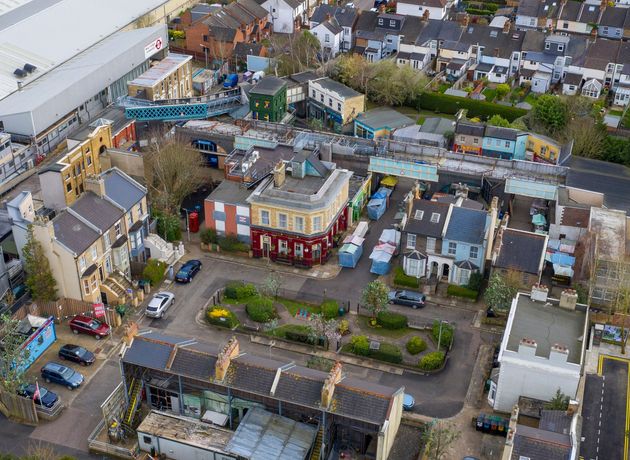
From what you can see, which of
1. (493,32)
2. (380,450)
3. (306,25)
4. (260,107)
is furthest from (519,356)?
(306,25)

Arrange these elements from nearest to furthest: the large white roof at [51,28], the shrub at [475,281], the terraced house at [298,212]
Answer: the shrub at [475,281] < the terraced house at [298,212] < the large white roof at [51,28]

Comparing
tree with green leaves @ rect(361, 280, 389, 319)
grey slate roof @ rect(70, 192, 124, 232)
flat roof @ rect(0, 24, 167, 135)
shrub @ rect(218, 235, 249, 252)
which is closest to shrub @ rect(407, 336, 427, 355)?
tree with green leaves @ rect(361, 280, 389, 319)

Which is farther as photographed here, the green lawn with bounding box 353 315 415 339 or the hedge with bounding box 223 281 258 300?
the hedge with bounding box 223 281 258 300

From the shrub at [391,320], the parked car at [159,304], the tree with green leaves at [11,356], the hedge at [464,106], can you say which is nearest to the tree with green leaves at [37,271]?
the tree with green leaves at [11,356]

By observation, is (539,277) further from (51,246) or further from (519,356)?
(51,246)

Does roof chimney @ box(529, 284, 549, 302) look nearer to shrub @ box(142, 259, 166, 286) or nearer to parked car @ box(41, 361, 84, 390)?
shrub @ box(142, 259, 166, 286)

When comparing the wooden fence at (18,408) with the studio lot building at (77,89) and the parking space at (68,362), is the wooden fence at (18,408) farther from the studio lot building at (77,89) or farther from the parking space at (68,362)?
the studio lot building at (77,89)
